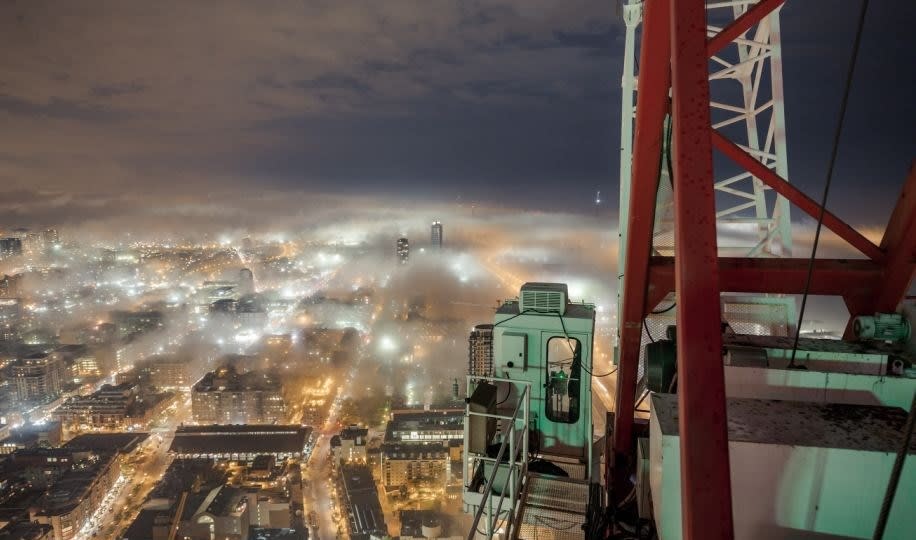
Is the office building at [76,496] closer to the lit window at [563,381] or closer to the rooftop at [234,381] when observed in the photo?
the rooftop at [234,381]

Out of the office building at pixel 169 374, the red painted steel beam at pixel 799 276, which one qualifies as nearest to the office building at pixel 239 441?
the office building at pixel 169 374

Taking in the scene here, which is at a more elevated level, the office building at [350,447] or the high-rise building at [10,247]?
the high-rise building at [10,247]

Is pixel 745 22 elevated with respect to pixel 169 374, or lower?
elevated

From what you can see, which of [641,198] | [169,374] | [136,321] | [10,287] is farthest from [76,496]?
[10,287]

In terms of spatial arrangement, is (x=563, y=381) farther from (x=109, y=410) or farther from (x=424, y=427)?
(x=109, y=410)

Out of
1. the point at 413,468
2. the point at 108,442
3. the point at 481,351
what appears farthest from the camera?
the point at 108,442
